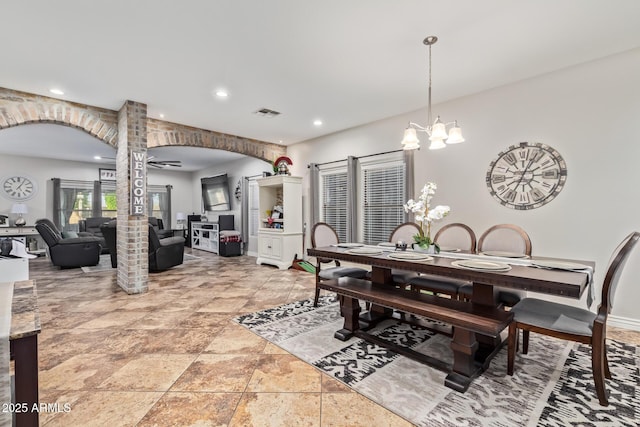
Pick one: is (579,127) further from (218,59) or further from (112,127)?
(112,127)

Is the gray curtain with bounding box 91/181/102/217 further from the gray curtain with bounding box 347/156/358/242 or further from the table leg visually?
the table leg

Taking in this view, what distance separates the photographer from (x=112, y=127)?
4.27 m

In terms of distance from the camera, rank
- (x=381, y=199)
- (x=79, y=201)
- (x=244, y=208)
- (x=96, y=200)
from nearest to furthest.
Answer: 1. (x=381, y=199)
2. (x=244, y=208)
3. (x=79, y=201)
4. (x=96, y=200)

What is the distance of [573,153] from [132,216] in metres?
5.30

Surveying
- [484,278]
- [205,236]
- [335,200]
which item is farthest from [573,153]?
[205,236]

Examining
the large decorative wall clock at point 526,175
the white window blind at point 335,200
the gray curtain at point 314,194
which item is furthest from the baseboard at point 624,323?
the gray curtain at point 314,194

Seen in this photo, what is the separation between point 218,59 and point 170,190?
811 centimetres

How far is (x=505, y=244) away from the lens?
2893 millimetres

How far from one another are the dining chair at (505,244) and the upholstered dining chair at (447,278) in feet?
0.25

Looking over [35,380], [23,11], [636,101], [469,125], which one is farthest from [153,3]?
[636,101]

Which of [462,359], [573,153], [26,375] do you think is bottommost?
[462,359]

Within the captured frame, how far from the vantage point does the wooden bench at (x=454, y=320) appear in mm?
1829

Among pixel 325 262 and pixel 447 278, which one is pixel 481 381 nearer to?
pixel 447 278

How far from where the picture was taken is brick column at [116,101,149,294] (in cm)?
392
